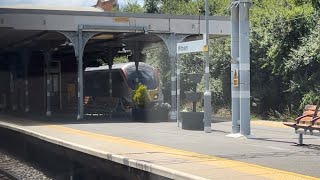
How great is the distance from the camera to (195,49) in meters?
16.5

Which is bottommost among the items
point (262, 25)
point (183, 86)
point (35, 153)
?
point (35, 153)

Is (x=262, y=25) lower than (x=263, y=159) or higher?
higher

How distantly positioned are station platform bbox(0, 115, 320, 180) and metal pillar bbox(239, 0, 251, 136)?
0.46 m

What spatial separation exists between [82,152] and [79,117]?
34.0ft

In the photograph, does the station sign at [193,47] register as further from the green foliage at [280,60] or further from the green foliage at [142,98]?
the green foliage at [280,60]

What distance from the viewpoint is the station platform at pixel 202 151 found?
7.94 m

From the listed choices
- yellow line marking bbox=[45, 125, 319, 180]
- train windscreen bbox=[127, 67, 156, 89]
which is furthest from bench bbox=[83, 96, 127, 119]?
yellow line marking bbox=[45, 125, 319, 180]

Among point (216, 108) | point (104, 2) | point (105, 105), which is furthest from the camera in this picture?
point (104, 2)

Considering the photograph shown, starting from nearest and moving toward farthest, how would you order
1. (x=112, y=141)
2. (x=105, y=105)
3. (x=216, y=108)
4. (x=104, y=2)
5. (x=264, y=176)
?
(x=264, y=176), (x=112, y=141), (x=105, y=105), (x=216, y=108), (x=104, y=2)

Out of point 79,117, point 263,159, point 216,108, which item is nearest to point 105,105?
point 79,117

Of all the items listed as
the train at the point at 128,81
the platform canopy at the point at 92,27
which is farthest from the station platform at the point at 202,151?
the train at the point at 128,81

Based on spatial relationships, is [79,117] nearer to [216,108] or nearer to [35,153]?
[35,153]

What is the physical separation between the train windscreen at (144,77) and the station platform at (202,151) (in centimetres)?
1468

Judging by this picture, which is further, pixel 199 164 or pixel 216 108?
pixel 216 108
